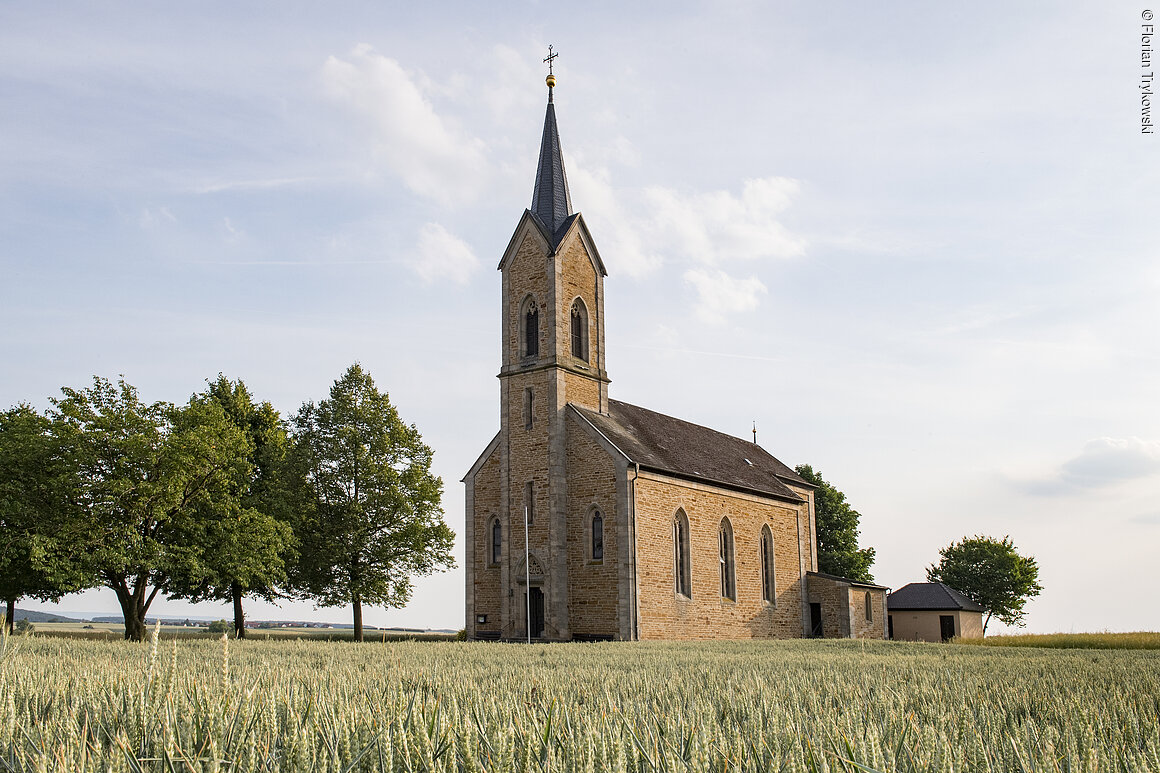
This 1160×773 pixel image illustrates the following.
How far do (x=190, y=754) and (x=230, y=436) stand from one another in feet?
106

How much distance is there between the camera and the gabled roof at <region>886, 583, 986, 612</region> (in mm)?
47125

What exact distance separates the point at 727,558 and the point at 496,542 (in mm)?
9564

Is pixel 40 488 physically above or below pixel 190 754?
above

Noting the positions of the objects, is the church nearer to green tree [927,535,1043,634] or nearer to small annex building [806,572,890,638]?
small annex building [806,572,890,638]

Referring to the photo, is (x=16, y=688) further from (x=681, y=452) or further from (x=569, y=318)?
(x=681, y=452)

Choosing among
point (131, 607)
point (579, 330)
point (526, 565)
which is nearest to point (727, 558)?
point (526, 565)

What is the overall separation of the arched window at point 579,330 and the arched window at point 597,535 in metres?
6.74

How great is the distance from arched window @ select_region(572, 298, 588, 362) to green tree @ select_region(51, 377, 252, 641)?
13.8 m

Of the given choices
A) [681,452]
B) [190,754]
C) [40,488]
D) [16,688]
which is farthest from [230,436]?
[190,754]

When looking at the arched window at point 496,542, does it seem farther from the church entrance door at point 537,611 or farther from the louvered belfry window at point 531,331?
the louvered belfry window at point 531,331

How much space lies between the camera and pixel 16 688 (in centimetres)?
538

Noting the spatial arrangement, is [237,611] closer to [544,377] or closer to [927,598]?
[544,377]

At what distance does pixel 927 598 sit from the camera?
47.8 m

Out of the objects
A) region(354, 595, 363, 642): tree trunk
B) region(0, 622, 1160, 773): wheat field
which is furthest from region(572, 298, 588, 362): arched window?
region(0, 622, 1160, 773): wheat field
